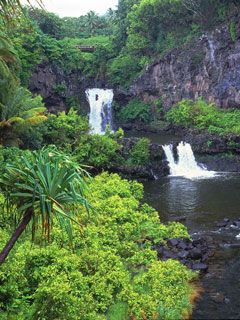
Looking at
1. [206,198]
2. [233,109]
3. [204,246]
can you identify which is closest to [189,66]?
[233,109]

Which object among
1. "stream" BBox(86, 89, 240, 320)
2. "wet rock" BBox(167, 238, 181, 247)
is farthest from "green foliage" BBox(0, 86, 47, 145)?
"wet rock" BBox(167, 238, 181, 247)

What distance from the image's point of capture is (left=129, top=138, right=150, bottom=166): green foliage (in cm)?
3525

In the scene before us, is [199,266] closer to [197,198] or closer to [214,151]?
[197,198]

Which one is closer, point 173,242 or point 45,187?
point 45,187

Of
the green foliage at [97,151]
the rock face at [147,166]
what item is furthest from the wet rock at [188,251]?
the rock face at [147,166]

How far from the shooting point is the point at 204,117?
45.0m

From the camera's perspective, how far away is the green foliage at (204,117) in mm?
43037

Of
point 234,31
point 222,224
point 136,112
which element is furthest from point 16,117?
point 234,31

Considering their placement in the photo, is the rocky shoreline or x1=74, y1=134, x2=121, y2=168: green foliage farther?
the rocky shoreline

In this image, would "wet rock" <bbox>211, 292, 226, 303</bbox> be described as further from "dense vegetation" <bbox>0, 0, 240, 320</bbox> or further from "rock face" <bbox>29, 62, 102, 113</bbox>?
"rock face" <bbox>29, 62, 102, 113</bbox>

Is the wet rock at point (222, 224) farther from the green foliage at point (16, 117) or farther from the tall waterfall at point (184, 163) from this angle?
the tall waterfall at point (184, 163)

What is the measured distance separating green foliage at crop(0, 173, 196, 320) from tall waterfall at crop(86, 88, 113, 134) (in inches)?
1357

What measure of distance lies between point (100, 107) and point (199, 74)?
41.7 feet

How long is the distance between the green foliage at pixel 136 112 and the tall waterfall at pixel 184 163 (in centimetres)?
1540
